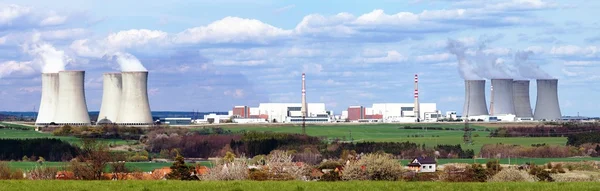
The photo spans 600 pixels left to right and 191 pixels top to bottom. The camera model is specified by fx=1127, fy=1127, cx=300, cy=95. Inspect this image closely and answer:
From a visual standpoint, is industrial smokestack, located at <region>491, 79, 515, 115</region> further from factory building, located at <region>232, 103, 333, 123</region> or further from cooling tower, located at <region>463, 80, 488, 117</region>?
factory building, located at <region>232, 103, 333, 123</region>

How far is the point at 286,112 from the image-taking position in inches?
4961

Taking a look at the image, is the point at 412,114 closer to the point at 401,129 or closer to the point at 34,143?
the point at 401,129

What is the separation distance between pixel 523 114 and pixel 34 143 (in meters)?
55.8

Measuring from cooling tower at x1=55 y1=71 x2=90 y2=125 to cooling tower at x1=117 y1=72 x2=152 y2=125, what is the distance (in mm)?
2755

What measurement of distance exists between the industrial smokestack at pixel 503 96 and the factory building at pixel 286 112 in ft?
71.0

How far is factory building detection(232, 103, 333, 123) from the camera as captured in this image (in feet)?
410

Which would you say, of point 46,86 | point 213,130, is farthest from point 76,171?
point 213,130

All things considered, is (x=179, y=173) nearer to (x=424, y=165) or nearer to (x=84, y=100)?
(x=424, y=165)

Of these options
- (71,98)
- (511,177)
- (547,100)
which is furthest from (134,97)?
(511,177)

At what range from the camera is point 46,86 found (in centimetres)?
7975

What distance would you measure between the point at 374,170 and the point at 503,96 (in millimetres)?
80497

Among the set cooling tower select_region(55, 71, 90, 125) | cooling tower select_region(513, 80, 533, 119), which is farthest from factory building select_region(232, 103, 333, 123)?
cooling tower select_region(55, 71, 90, 125)

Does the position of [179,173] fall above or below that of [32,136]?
below

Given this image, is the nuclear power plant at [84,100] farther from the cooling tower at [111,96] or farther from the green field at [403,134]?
the green field at [403,134]
